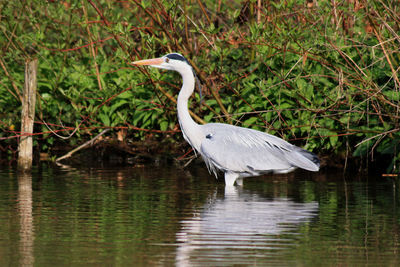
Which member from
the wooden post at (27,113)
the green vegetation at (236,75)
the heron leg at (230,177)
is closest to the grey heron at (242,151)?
the heron leg at (230,177)

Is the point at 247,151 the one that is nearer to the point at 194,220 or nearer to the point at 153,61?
the point at 153,61

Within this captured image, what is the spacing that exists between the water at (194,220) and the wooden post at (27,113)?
1.46 ft

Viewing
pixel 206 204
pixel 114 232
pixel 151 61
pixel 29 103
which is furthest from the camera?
pixel 29 103

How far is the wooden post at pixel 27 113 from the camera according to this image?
1212 centimetres

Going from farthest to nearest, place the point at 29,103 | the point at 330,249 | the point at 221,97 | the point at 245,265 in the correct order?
the point at 221,97
the point at 29,103
the point at 330,249
the point at 245,265

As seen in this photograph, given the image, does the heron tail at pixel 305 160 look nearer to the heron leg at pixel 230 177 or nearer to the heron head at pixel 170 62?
the heron leg at pixel 230 177

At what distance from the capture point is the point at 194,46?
13711 mm

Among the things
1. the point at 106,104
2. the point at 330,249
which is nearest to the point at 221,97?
the point at 106,104

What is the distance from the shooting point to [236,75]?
12945mm

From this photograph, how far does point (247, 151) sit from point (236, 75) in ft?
8.82

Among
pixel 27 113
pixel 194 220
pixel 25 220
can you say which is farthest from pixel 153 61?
pixel 25 220

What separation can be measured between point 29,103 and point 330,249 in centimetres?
694

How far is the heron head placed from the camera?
11.0 metres

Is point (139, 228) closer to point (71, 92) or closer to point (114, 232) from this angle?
point (114, 232)
